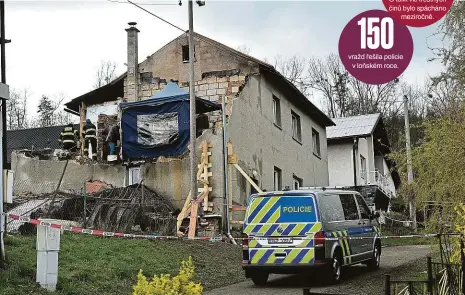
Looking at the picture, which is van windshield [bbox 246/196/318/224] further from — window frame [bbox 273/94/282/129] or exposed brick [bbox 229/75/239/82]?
window frame [bbox 273/94/282/129]

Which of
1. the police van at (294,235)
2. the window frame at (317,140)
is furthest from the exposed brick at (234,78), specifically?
the police van at (294,235)

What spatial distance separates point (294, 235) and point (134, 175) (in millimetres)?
11143

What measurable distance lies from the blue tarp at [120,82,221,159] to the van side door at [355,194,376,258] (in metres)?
8.08

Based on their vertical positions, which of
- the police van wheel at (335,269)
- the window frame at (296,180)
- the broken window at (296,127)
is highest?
the broken window at (296,127)

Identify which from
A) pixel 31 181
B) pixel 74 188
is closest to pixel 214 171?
pixel 74 188

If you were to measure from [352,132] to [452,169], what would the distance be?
93.3 ft

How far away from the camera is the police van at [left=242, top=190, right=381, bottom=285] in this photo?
12.0 m

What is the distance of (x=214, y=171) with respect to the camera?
20609mm

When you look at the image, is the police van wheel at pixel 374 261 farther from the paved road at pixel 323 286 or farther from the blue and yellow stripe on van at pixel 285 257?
the blue and yellow stripe on van at pixel 285 257

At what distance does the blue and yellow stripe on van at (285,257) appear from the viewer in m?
11.9

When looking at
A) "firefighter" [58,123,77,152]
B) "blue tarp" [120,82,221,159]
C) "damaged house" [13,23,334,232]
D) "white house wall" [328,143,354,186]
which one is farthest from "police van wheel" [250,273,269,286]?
"white house wall" [328,143,354,186]

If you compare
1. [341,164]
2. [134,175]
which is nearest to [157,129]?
[134,175]

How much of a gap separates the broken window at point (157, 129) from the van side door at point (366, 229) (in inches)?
330

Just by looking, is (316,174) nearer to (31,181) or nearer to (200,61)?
(200,61)
